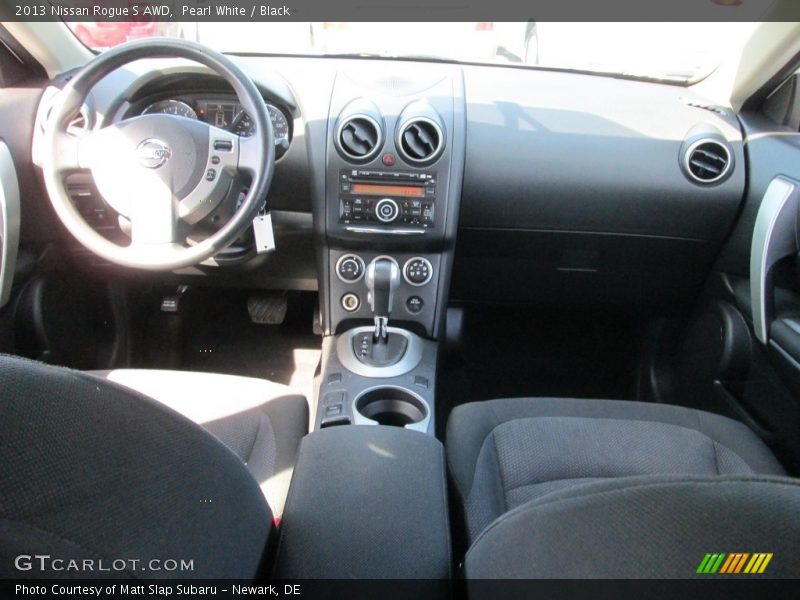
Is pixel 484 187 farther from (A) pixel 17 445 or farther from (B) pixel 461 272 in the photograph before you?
(A) pixel 17 445

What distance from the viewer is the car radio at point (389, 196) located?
5.66 ft

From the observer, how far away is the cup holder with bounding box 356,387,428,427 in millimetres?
A: 1599

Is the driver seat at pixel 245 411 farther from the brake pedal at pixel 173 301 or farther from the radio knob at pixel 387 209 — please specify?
the brake pedal at pixel 173 301

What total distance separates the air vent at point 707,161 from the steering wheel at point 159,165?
1.24m

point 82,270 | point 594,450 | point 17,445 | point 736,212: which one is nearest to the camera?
point 17,445

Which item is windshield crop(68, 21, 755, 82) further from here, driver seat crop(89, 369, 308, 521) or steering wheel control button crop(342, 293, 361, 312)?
driver seat crop(89, 369, 308, 521)

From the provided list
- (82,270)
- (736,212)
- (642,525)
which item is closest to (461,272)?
(736,212)

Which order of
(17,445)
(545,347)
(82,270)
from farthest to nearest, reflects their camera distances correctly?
1. (545,347)
2. (82,270)
3. (17,445)

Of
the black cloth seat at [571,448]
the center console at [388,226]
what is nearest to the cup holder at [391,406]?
the center console at [388,226]

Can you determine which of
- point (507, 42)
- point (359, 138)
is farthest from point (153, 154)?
point (507, 42)

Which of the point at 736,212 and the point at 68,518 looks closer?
the point at 68,518

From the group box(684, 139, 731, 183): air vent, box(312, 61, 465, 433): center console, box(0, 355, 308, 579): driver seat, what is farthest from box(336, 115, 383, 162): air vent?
box(0, 355, 308, 579): driver seat

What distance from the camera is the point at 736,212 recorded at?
71.5 inches

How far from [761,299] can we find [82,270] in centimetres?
215
